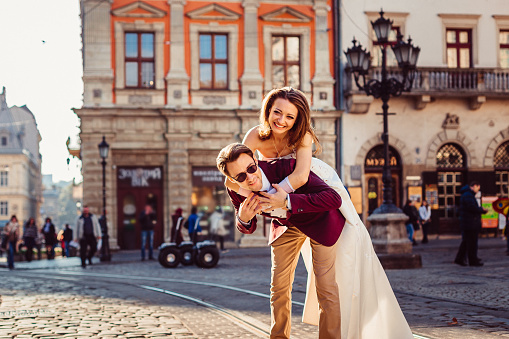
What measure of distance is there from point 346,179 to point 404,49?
11.4m

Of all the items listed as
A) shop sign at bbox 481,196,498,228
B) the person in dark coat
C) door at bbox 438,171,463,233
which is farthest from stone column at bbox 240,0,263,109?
the person in dark coat

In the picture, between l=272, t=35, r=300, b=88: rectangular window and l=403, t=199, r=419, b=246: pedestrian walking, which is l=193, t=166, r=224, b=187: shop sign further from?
l=403, t=199, r=419, b=246: pedestrian walking

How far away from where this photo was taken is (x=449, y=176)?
27.9 m

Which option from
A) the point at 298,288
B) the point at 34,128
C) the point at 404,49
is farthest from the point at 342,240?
the point at 34,128

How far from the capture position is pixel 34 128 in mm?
95250

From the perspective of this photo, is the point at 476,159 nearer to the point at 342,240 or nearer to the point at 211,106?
the point at 211,106

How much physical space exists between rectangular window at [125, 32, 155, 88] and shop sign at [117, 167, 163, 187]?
9.45ft

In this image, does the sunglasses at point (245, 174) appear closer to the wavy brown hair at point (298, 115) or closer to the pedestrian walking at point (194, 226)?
the wavy brown hair at point (298, 115)

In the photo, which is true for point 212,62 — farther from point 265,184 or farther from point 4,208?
point 4,208

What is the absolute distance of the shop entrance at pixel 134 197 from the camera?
2622 centimetres

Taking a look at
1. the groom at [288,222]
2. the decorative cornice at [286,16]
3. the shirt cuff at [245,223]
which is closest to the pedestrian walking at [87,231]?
the decorative cornice at [286,16]

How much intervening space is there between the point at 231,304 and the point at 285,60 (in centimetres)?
1919

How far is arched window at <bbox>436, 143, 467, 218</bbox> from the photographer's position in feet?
91.1

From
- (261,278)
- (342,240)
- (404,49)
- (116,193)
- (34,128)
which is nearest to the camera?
(342,240)
